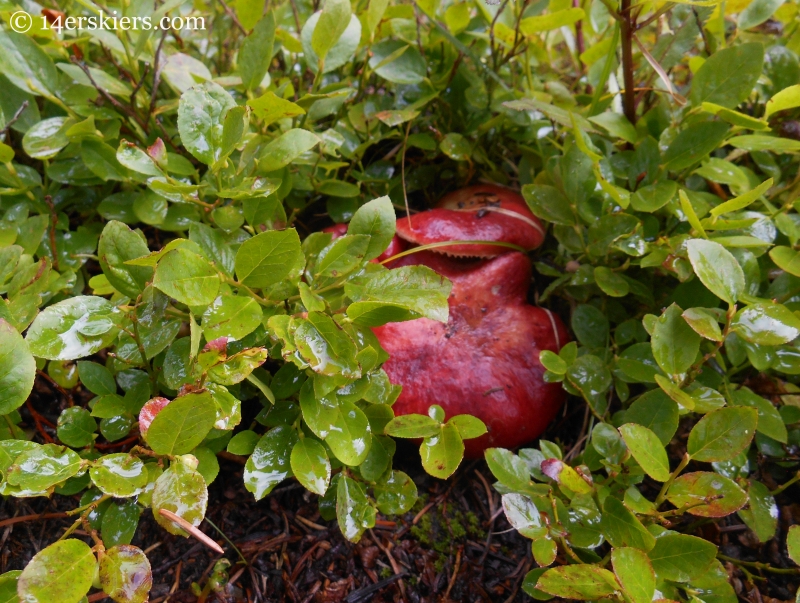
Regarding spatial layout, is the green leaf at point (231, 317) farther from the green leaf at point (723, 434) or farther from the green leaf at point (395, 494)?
the green leaf at point (723, 434)

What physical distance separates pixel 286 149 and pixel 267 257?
349 millimetres

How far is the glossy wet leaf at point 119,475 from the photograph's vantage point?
1.02 metres

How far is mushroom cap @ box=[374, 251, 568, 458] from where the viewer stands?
1.60m

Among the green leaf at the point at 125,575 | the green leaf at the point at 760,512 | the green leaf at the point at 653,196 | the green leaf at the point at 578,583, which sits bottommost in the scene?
the green leaf at the point at 760,512

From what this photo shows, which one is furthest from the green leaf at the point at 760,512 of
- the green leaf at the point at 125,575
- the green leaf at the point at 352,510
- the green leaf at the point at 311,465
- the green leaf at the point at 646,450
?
the green leaf at the point at 125,575

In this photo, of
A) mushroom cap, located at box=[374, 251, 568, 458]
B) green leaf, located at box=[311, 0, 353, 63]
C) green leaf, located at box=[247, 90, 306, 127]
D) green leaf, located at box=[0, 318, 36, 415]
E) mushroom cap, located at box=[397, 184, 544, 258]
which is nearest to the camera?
green leaf, located at box=[0, 318, 36, 415]

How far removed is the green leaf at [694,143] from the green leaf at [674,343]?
0.54 m

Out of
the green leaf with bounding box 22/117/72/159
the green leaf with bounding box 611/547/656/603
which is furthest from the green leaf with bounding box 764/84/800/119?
the green leaf with bounding box 22/117/72/159

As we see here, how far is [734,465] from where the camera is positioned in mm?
1441

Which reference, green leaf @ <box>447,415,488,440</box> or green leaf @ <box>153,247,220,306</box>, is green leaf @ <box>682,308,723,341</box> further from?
green leaf @ <box>153,247,220,306</box>

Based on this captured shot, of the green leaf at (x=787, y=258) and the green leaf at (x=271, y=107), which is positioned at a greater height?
the green leaf at (x=271, y=107)

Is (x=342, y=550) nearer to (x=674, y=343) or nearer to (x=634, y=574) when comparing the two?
(x=634, y=574)

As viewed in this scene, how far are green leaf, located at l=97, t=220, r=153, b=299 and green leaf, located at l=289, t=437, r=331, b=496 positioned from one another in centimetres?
53

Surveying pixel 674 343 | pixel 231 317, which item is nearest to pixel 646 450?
pixel 674 343
